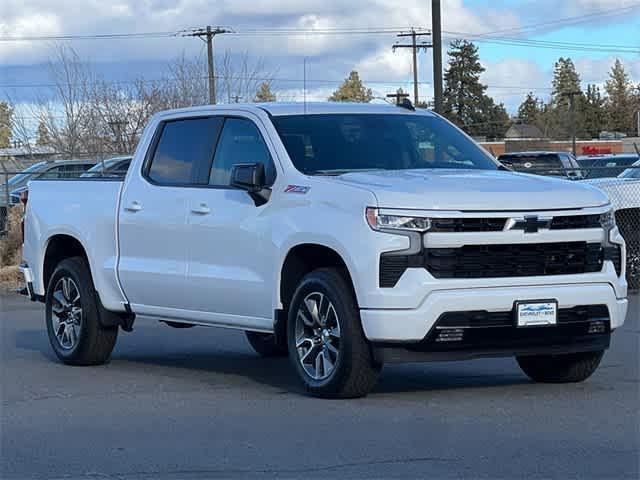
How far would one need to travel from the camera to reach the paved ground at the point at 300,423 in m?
7.04

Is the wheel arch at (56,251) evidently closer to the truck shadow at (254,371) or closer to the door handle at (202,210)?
the truck shadow at (254,371)

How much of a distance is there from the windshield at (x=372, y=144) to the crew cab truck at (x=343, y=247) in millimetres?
14

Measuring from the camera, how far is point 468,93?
117 metres

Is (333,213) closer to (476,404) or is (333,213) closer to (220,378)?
(476,404)

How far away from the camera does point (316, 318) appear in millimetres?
9031

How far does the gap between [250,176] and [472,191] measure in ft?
5.30

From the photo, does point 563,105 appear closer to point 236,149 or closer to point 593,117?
point 593,117

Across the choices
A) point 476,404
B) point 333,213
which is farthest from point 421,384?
point 333,213

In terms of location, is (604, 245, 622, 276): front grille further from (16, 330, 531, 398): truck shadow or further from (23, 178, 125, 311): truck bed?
(23, 178, 125, 311): truck bed

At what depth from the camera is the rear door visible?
10.2 m

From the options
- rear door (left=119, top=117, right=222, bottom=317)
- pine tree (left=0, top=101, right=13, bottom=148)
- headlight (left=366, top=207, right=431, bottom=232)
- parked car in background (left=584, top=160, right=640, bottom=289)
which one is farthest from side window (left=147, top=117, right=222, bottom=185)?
pine tree (left=0, top=101, right=13, bottom=148)

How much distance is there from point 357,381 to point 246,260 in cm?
134

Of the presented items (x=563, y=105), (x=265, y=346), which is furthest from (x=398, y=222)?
(x=563, y=105)

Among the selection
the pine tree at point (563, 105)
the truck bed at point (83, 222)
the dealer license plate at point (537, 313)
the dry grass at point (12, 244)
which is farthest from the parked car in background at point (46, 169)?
the pine tree at point (563, 105)
